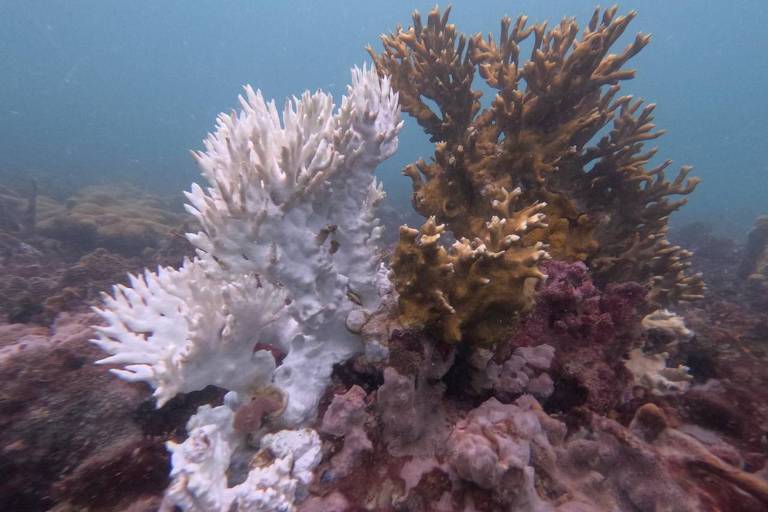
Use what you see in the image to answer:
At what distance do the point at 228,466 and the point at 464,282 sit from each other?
1815mm

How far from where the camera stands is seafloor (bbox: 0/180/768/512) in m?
2.10

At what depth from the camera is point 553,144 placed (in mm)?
4141

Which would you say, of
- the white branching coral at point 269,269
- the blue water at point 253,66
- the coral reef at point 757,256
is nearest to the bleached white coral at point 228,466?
the white branching coral at point 269,269

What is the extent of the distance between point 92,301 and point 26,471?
475 cm

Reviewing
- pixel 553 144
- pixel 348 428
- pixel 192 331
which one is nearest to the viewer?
pixel 192 331

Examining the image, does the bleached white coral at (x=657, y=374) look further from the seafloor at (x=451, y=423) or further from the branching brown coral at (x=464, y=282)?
the branching brown coral at (x=464, y=282)

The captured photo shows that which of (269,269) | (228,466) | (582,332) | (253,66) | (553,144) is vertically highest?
(253,66)

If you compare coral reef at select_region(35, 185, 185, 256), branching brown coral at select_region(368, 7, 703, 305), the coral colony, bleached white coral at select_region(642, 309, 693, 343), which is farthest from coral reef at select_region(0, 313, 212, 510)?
coral reef at select_region(35, 185, 185, 256)

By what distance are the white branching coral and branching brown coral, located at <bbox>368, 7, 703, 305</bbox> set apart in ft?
5.27

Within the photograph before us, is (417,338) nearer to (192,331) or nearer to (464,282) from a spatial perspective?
(464,282)

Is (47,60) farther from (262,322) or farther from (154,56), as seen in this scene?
(262,322)

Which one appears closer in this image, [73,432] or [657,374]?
[73,432]

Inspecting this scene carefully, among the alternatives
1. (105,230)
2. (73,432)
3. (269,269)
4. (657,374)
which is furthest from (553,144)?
(105,230)

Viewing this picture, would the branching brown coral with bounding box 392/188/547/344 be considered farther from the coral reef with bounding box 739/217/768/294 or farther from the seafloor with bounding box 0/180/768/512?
the coral reef with bounding box 739/217/768/294
